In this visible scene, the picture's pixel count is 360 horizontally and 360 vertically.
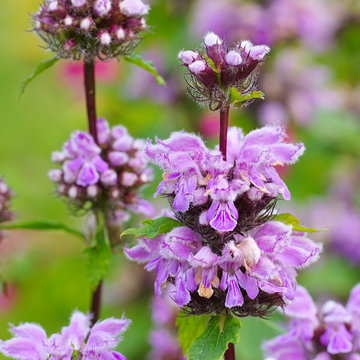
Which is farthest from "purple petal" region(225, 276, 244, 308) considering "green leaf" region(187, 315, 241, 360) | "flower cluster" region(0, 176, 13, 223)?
"flower cluster" region(0, 176, 13, 223)

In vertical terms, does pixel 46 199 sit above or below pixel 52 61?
above

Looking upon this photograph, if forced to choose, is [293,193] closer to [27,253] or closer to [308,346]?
[27,253]

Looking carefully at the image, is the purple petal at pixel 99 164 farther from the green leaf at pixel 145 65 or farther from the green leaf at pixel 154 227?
the green leaf at pixel 154 227

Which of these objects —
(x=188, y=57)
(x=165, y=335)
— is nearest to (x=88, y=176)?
(x=188, y=57)

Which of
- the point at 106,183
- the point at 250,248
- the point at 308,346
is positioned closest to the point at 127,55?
the point at 106,183

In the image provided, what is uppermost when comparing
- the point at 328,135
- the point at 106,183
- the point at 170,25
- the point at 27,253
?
the point at 170,25
